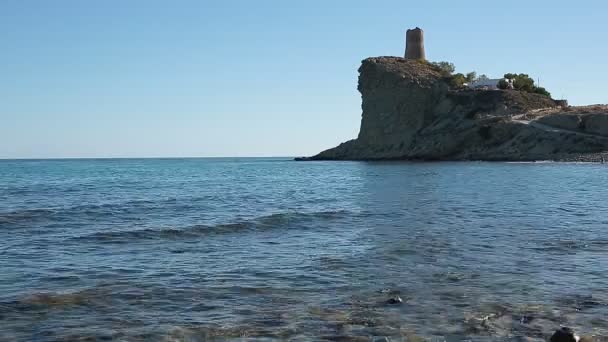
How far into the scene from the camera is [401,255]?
1566cm

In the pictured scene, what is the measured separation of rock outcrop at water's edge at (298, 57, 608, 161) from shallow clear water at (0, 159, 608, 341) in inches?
2523

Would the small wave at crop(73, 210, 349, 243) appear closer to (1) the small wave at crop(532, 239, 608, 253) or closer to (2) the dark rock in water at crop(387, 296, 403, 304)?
(1) the small wave at crop(532, 239, 608, 253)

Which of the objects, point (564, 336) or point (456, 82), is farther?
point (456, 82)

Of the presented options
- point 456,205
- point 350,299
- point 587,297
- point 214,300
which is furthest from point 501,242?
point 456,205

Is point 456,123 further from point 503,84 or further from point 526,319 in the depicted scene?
point 526,319

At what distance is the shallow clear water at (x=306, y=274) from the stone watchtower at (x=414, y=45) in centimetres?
13288

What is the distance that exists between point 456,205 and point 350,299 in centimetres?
1961

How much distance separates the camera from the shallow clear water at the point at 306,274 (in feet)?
31.0

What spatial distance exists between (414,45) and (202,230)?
142315 millimetres

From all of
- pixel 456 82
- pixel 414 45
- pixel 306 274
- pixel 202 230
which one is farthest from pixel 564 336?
pixel 414 45

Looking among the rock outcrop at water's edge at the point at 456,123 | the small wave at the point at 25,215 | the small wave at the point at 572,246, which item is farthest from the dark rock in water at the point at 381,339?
the rock outcrop at water's edge at the point at 456,123

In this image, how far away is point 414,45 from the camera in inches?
6122

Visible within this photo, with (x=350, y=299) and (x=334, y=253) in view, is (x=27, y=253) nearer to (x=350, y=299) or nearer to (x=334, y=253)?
(x=334, y=253)

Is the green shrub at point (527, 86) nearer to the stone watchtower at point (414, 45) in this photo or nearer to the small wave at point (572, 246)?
the stone watchtower at point (414, 45)
